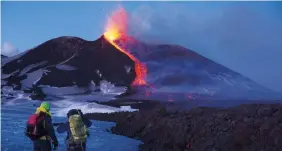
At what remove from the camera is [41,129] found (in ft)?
29.8

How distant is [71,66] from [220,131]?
390ft

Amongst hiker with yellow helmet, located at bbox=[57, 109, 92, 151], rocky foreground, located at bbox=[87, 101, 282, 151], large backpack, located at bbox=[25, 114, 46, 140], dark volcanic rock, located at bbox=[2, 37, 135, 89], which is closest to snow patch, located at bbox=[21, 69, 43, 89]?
dark volcanic rock, located at bbox=[2, 37, 135, 89]

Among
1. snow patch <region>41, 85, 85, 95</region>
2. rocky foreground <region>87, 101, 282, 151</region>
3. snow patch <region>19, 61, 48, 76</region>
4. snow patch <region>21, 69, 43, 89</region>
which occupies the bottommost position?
rocky foreground <region>87, 101, 282, 151</region>

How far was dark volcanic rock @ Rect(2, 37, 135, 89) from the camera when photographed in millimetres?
118625

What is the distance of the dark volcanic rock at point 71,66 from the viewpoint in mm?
118625

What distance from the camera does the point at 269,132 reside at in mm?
13141

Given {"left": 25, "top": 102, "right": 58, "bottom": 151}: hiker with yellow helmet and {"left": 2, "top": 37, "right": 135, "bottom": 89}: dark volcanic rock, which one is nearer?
{"left": 25, "top": 102, "right": 58, "bottom": 151}: hiker with yellow helmet

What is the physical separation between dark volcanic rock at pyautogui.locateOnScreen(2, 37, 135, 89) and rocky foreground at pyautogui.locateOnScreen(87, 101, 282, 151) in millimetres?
88037

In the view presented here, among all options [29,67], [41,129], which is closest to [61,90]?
[29,67]

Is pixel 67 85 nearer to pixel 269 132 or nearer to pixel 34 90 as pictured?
pixel 34 90

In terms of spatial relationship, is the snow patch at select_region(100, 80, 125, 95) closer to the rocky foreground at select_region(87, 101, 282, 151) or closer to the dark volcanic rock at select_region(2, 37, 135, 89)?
the dark volcanic rock at select_region(2, 37, 135, 89)

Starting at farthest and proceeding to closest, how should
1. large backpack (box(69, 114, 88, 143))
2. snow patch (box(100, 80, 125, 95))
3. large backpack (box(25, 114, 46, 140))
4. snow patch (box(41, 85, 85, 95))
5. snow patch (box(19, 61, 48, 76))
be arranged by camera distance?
snow patch (box(19, 61, 48, 76)) < snow patch (box(100, 80, 125, 95)) < snow patch (box(41, 85, 85, 95)) < large backpack (box(69, 114, 88, 143)) < large backpack (box(25, 114, 46, 140))

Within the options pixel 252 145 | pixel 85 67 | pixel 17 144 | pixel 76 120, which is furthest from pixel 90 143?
pixel 85 67

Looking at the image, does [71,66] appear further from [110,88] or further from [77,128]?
[77,128]
